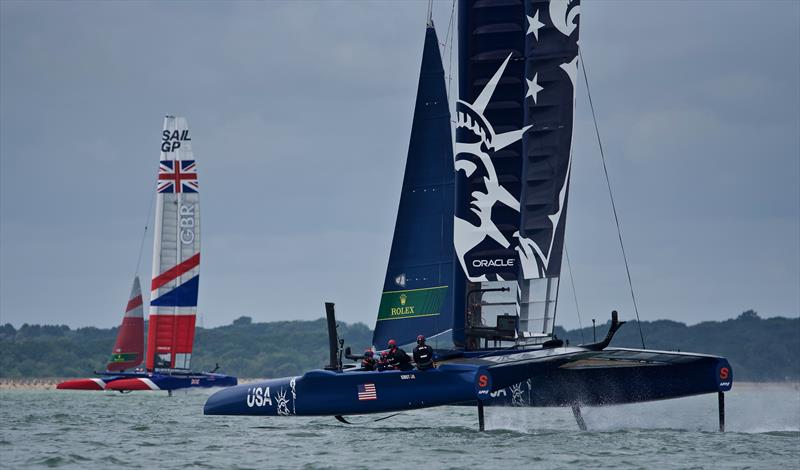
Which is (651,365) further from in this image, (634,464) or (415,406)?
(634,464)

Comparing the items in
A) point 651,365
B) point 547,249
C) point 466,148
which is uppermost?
point 466,148

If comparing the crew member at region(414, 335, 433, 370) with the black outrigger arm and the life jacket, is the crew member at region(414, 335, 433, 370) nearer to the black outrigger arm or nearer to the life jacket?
the life jacket

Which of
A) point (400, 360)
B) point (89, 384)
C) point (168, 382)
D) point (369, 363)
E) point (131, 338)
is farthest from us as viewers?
point (131, 338)

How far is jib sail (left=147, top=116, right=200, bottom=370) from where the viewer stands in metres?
47.7

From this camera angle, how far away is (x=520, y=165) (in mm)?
25094

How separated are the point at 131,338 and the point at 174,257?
8556 mm

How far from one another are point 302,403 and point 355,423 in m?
2.19

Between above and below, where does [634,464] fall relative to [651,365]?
below

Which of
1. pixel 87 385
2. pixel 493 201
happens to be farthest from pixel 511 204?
pixel 87 385

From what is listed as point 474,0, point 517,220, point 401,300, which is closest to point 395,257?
point 401,300

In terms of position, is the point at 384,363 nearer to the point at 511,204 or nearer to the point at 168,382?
the point at 511,204

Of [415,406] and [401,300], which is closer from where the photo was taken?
[415,406]

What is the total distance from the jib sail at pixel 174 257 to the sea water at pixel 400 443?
19466 millimetres

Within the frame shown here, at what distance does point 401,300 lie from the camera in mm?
27641
